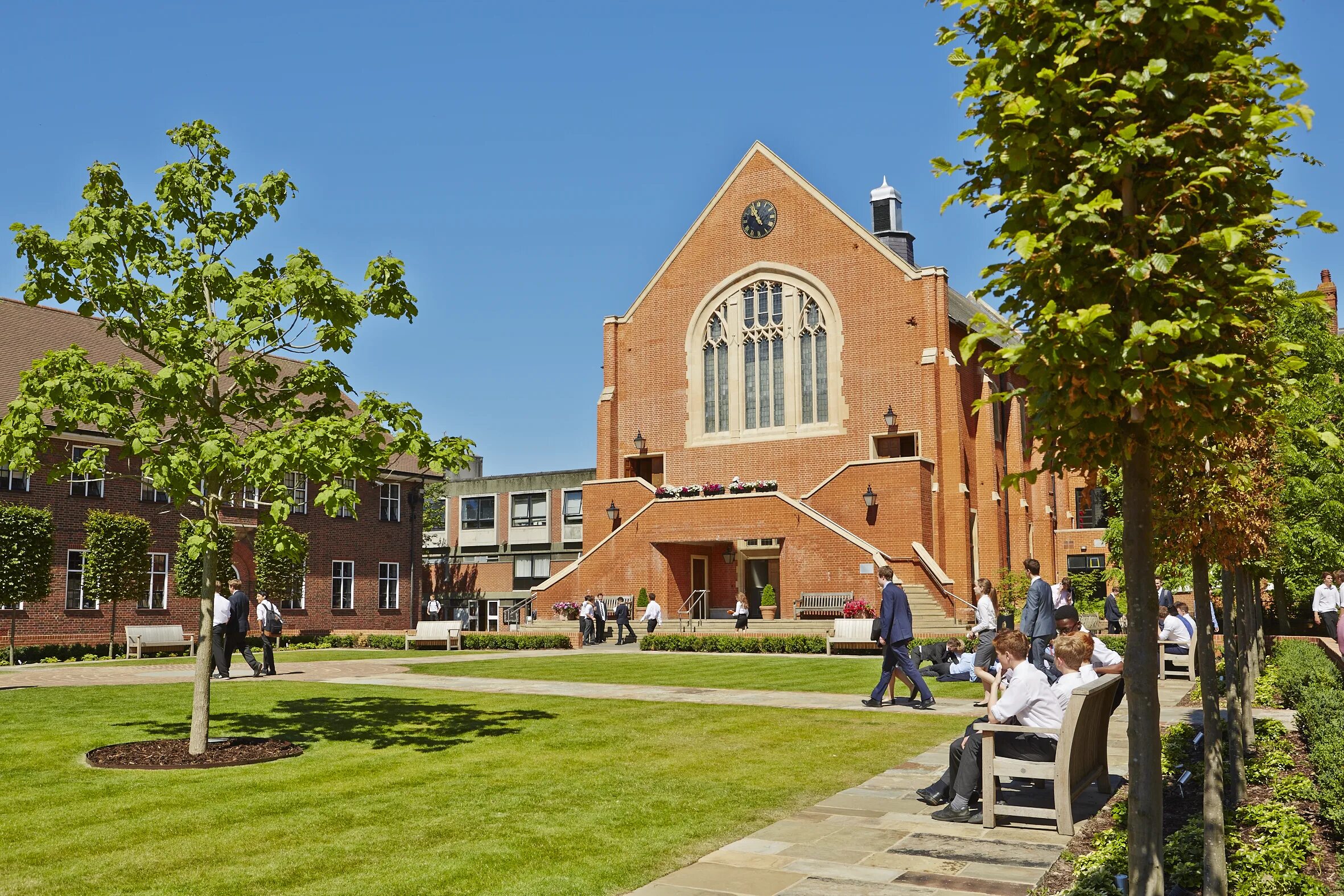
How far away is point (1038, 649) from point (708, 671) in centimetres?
777

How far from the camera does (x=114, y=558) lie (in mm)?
32406

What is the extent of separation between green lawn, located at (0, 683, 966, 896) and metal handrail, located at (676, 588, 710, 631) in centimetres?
2347

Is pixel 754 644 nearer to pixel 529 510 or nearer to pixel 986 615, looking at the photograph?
pixel 986 615

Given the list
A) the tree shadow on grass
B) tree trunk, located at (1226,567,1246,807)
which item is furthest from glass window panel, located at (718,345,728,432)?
tree trunk, located at (1226,567,1246,807)

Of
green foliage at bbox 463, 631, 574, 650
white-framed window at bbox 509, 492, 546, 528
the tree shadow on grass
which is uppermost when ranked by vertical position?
white-framed window at bbox 509, 492, 546, 528

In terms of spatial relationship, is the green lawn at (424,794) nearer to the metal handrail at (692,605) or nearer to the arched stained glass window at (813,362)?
the metal handrail at (692,605)

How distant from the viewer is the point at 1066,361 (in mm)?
3908

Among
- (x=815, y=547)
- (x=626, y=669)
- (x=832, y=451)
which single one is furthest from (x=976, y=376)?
(x=626, y=669)

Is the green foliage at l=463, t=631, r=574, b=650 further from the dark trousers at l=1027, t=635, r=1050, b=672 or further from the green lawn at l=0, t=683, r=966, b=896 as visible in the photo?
the dark trousers at l=1027, t=635, r=1050, b=672

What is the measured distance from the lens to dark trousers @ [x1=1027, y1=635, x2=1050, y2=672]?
14.4 metres

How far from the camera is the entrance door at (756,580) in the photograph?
39.0 m

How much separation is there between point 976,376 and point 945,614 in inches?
418

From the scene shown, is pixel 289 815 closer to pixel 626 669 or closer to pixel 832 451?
pixel 626 669

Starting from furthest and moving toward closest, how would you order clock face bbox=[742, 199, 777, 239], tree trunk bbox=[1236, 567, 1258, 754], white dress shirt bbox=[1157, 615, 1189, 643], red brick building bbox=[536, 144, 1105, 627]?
clock face bbox=[742, 199, 777, 239] → red brick building bbox=[536, 144, 1105, 627] → white dress shirt bbox=[1157, 615, 1189, 643] → tree trunk bbox=[1236, 567, 1258, 754]
